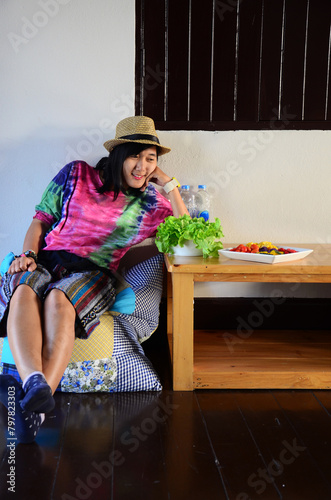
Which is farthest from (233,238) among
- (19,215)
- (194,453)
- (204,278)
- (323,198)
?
(194,453)

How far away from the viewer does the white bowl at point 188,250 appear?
2.36 m

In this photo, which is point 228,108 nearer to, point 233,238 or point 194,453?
point 233,238

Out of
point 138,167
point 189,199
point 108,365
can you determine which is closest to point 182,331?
point 108,365

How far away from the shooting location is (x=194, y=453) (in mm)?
1665

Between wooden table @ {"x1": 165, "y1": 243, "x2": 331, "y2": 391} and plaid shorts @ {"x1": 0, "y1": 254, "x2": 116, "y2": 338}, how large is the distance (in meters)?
0.34

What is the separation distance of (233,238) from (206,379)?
3.30 feet

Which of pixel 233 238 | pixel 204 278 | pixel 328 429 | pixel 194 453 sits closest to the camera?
pixel 194 453

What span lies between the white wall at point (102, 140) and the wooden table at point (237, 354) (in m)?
0.56

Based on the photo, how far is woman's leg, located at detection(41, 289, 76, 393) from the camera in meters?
1.83

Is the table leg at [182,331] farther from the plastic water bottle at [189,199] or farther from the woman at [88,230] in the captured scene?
the plastic water bottle at [189,199]

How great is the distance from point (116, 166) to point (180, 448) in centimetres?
136

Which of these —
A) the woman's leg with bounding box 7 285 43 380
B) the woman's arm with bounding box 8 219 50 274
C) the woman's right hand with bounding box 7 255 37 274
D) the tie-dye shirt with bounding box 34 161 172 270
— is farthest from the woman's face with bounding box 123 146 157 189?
the woman's leg with bounding box 7 285 43 380

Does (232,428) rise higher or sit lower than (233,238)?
lower

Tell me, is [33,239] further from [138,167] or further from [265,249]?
[265,249]
